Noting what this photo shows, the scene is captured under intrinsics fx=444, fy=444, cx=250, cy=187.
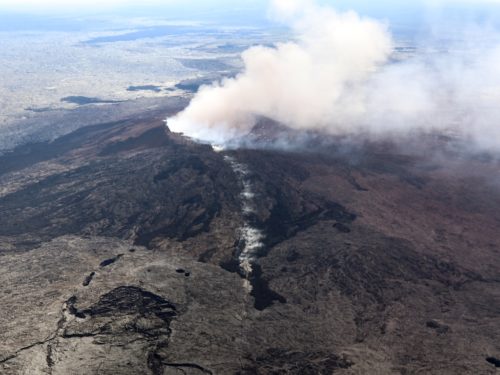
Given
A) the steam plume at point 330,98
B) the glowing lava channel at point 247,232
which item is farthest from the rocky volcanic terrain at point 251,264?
the steam plume at point 330,98

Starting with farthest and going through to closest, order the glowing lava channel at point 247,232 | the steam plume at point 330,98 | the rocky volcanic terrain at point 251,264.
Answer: the steam plume at point 330,98 < the glowing lava channel at point 247,232 < the rocky volcanic terrain at point 251,264

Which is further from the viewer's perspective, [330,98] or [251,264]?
[330,98]

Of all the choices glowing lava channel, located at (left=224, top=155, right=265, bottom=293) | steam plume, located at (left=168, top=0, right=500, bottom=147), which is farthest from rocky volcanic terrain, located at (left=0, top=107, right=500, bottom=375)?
steam plume, located at (left=168, top=0, right=500, bottom=147)

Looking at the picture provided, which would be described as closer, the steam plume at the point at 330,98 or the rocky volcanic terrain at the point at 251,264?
the rocky volcanic terrain at the point at 251,264

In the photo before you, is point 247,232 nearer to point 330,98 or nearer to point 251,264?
point 251,264

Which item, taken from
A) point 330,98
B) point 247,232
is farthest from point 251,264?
point 330,98

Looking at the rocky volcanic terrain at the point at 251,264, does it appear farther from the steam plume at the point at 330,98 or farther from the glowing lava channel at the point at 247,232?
the steam plume at the point at 330,98

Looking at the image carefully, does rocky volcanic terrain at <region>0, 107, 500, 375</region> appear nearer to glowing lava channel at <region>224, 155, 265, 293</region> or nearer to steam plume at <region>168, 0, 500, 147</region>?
glowing lava channel at <region>224, 155, 265, 293</region>

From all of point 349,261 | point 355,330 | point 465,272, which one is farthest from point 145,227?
point 465,272

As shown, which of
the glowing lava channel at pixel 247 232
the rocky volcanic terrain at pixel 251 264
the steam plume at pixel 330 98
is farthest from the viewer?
the steam plume at pixel 330 98
